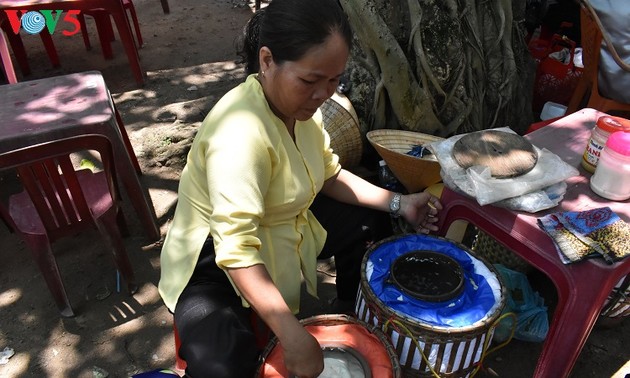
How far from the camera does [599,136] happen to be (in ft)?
6.39

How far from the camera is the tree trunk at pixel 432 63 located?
122 inches

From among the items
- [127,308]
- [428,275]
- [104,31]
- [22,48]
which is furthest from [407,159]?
[22,48]

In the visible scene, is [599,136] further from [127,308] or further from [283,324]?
[127,308]

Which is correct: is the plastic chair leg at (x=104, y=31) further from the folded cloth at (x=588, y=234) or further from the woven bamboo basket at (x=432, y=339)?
the folded cloth at (x=588, y=234)

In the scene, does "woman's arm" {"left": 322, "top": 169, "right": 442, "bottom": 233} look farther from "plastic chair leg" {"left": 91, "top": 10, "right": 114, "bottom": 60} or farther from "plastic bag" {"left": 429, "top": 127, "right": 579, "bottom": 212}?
"plastic chair leg" {"left": 91, "top": 10, "right": 114, "bottom": 60}

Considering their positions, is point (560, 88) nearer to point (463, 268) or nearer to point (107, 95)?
point (463, 268)

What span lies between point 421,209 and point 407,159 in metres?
0.66

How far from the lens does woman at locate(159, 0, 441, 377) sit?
1.43 meters

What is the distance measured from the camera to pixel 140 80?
195 inches

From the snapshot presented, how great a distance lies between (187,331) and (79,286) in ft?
4.65

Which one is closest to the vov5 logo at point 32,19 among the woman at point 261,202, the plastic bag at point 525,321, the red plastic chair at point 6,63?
the red plastic chair at point 6,63

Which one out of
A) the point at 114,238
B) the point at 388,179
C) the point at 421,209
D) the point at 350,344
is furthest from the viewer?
the point at 388,179

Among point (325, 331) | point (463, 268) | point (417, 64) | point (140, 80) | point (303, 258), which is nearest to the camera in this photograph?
point (325, 331)

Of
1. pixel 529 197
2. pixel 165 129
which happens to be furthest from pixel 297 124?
pixel 165 129
